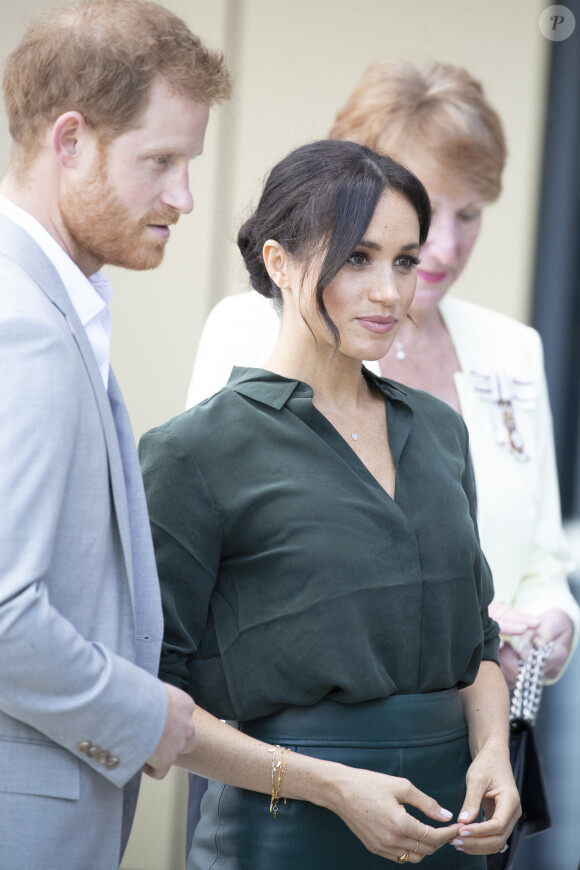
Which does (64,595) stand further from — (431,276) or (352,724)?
(431,276)

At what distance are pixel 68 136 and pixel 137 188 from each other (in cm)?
12

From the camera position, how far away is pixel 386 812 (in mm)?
1576

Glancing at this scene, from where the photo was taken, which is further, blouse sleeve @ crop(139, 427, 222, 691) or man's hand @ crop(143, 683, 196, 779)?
blouse sleeve @ crop(139, 427, 222, 691)

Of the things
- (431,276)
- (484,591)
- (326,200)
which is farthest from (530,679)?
(326,200)

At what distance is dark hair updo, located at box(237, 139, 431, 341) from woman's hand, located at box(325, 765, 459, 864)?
0.72 metres

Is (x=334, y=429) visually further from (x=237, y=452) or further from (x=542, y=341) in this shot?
(x=542, y=341)

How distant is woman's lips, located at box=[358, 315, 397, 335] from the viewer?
184 centimetres

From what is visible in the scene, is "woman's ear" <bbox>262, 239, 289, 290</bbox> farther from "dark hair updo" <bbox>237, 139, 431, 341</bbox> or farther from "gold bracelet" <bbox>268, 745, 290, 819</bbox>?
"gold bracelet" <bbox>268, 745, 290, 819</bbox>

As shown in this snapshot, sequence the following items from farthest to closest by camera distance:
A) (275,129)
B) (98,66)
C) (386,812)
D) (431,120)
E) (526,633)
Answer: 1. (275,129)
2. (431,120)
3. (526,633)
4. (386,812)
5. (98,66)

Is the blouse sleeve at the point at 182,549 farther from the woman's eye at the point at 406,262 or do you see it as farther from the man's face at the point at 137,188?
the woman's eye at the point at 406,262

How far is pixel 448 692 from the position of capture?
1.82 metres

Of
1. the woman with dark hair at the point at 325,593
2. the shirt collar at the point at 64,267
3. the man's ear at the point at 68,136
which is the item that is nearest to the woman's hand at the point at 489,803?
the woman with dark hair at the point at 325,593

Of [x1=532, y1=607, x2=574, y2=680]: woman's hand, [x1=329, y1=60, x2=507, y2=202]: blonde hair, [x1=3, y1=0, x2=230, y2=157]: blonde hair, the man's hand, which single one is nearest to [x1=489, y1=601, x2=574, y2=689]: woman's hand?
[x1=532, y1=607, x2=574, y2=680]: woman's hand

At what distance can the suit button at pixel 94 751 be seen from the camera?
135 centimetres
